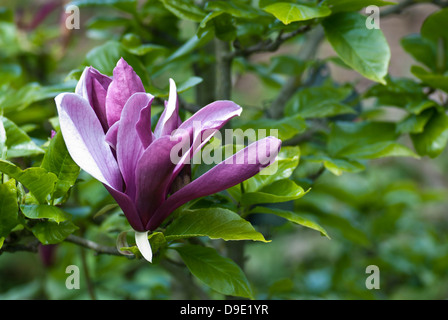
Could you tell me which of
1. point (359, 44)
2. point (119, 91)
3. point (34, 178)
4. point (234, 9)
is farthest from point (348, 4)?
point (34, 178)

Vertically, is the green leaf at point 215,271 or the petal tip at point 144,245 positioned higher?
the petal tip at point 144,245

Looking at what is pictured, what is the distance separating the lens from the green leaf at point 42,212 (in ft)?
1.88

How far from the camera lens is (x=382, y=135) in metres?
0.92

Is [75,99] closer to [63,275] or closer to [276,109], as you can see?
[276,109]

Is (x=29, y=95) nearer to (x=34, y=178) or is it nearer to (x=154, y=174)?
(x=34, y=178)

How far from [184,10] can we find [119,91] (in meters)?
0.24

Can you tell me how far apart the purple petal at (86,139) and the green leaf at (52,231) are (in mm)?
104

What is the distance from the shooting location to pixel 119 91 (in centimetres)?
56

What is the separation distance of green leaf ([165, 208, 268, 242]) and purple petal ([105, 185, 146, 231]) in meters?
0.04

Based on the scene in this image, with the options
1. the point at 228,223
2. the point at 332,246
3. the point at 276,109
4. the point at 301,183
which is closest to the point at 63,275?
the point at 276,109

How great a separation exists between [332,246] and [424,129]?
1.68 meters

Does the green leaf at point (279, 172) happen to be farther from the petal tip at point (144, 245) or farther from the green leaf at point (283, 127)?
the petal tip at point (144, 245)

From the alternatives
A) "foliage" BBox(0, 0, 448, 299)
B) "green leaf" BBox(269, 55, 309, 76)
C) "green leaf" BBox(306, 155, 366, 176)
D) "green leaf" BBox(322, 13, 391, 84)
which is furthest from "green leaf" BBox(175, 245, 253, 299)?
"green leaf" BBox(269, 55, 309, 76)

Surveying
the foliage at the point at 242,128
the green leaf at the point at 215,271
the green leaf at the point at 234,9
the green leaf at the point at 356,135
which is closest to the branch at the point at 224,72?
the foliage at the point at 242,128
